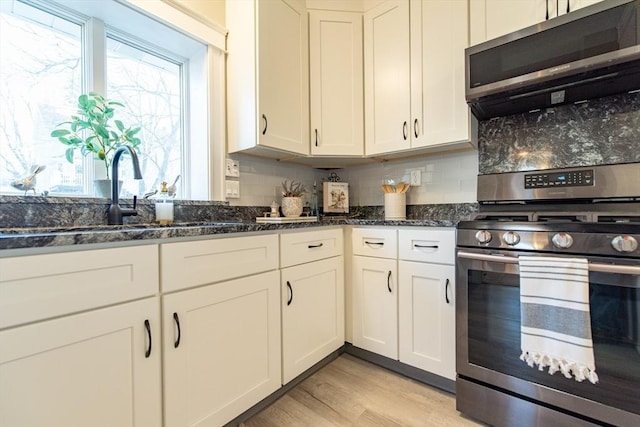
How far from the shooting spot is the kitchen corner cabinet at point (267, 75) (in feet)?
5.65

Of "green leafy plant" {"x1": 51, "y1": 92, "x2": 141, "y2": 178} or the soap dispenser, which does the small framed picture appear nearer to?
the soap dispenser

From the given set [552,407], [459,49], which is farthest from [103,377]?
[459,49]

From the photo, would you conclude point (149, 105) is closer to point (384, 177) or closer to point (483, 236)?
point (384, 177)

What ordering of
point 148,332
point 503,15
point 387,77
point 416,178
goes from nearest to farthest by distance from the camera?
point 148,332, point 503,15, point 387,77, point 416,178

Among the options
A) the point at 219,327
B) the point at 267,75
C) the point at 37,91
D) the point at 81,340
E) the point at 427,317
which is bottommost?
the point at 427,317

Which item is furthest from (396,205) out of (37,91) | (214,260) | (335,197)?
(37,91)

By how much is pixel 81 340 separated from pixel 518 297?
1.56 meters

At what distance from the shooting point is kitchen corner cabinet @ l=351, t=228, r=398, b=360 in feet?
5.68

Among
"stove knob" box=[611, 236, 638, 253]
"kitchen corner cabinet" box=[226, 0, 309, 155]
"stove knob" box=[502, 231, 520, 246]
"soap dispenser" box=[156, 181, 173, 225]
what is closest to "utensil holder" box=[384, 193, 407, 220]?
"kitchen corner cabinet" box=[226, 0, 309, 155]

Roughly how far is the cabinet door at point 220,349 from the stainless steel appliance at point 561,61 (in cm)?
146

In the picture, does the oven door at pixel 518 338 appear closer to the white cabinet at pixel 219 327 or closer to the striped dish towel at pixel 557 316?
the striped dish towel at pixel 557 316

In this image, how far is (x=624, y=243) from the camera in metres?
1.02

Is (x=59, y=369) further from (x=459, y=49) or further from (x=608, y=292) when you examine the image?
(x=459, y=49)

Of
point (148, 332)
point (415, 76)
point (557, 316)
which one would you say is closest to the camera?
point (148, 332)
